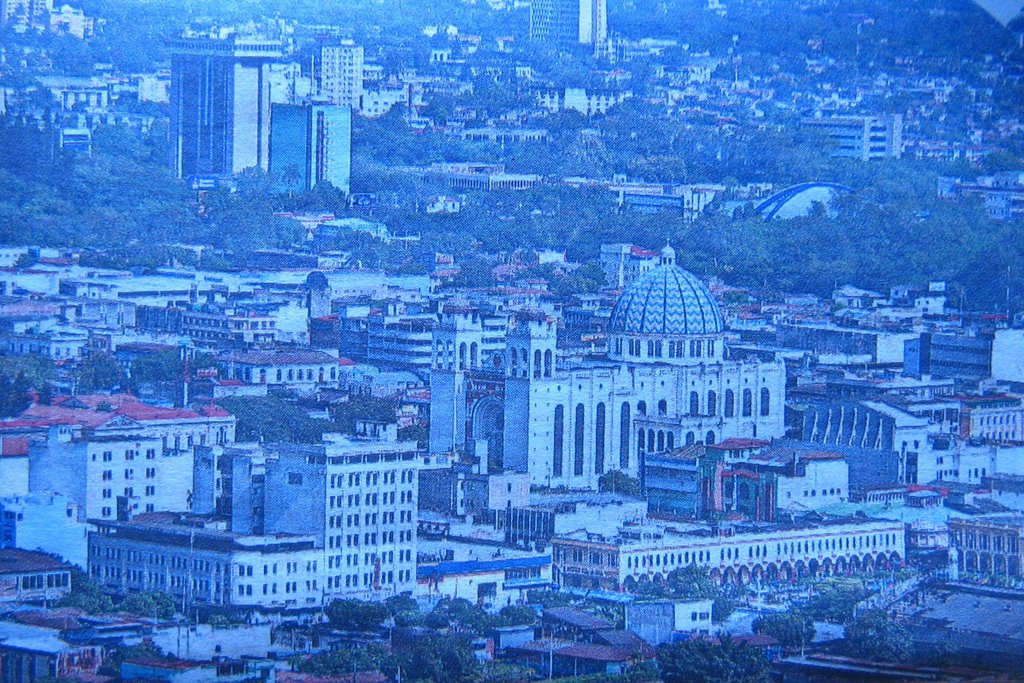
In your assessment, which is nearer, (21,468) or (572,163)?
(21,468)

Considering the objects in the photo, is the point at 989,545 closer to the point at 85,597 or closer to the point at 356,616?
the point at 356,616

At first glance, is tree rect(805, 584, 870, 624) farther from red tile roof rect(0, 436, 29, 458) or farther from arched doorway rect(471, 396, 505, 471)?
red tile roof rect(0, 436, 29, 458)

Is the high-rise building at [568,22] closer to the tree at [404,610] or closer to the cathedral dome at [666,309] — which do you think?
the cathedral dome at [666,309]

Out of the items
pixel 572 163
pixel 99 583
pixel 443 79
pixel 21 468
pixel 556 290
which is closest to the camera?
pixel 99 583

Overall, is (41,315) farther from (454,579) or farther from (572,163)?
(572,163)

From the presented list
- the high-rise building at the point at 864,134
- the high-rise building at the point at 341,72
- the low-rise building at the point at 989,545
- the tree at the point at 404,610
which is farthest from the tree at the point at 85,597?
the high-rise building at the point at 341,72

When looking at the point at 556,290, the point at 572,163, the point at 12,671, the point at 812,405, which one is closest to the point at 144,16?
the point at 572,163
